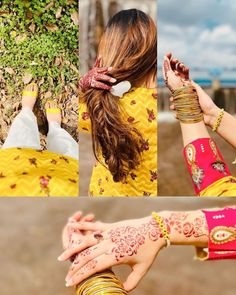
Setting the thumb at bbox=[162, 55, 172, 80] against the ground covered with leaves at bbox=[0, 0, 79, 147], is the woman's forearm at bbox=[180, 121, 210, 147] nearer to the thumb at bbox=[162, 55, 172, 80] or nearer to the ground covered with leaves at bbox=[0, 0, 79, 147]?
the thumb at bbox=[162, 55, 172, 80]

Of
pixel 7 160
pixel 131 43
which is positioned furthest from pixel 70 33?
pixel 7 160

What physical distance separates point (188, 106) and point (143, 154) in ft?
3.30

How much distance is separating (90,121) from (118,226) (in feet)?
4.50

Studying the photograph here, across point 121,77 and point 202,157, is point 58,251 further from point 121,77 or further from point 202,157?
point 202,157

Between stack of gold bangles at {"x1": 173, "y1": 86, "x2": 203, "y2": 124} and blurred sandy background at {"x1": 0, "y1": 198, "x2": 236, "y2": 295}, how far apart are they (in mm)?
931

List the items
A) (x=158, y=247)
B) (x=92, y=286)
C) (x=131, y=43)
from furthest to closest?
(x=131, y=43) < (x=158, y=247) < (x=92, y=286)

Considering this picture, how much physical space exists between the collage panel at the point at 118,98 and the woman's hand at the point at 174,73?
0.09m

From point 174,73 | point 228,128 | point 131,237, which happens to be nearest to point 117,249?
point 131,237

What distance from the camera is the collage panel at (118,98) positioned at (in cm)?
292

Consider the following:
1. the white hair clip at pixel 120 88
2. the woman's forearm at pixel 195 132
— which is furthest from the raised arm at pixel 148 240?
the white hair clip at pixel 120 88

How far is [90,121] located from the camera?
117 inches

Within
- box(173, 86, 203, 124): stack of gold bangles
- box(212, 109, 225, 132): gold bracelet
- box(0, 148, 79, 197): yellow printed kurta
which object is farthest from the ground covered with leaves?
box(212, 109, 225, 132): gold bracelet

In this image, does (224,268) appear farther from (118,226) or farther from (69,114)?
(118,226)

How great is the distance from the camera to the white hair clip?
2.95 m
